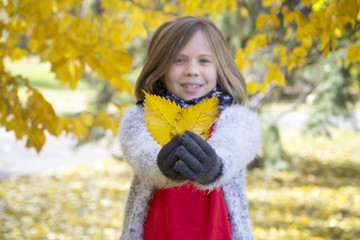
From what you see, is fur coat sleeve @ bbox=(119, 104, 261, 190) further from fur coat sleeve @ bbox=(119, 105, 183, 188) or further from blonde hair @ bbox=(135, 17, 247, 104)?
blonde hair @ bbox=(135, 17, 247, 104)

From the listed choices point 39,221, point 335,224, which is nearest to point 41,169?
point 39,221

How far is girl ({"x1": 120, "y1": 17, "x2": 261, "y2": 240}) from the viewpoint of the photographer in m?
1.68

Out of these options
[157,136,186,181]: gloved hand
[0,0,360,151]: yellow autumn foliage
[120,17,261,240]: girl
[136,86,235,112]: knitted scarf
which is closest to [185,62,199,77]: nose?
[120,17,261,240]: girl

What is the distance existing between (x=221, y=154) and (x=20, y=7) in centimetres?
202

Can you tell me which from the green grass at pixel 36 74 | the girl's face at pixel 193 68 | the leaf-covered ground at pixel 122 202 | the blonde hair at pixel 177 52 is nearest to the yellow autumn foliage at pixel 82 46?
the blonde hair at pixel 177 52

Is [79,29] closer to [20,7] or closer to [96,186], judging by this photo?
[20,7]

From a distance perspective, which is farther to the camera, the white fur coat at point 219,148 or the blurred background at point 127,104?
the blurred background at point 127,104

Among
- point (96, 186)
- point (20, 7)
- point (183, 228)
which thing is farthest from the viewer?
point (96, 186)

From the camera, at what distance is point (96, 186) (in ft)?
21.8

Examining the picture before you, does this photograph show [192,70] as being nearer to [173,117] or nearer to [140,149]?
[140,149]

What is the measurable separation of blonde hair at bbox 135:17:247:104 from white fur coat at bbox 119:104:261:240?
145 mm

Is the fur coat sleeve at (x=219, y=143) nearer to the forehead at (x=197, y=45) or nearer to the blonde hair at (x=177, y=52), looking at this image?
the blonde hair at (x=177, y=52)

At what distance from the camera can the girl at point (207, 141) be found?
1679 mm

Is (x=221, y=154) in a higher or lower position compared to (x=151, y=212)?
higher
